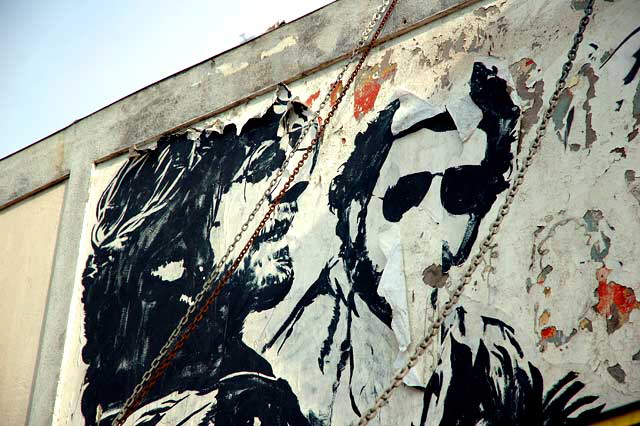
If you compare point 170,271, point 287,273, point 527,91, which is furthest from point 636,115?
point 170,271

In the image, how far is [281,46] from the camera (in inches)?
257

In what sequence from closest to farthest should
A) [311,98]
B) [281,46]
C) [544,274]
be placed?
[544,274] → [311,98] → [281,46]

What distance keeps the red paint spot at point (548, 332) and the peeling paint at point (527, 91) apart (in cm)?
107

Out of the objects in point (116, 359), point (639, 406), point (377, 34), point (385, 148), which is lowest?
point (639, 406)

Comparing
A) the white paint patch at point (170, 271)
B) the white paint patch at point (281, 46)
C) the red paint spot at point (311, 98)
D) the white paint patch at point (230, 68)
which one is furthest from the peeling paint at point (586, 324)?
the white paint patch at point (230, 68)

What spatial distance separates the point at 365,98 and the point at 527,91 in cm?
109

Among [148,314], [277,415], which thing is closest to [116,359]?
[148,314]

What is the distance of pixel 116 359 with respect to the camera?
6.23m

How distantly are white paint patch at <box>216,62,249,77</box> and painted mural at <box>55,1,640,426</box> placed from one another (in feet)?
1.23

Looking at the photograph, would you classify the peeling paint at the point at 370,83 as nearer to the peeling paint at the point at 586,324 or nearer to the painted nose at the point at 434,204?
the painted nose at the point at 434,204

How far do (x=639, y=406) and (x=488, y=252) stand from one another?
120cm

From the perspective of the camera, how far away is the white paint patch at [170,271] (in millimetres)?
6238

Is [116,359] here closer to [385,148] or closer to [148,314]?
[148,314]

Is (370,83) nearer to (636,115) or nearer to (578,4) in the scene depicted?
(578,4)
